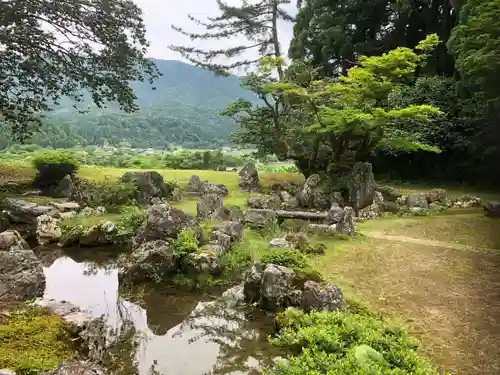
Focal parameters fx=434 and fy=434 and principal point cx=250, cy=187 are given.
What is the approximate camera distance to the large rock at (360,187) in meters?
14.4

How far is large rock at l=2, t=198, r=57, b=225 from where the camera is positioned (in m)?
11.9

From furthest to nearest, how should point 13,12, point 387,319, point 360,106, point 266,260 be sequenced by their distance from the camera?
point 360,106, point 13,12, point 266,260, point 387,319

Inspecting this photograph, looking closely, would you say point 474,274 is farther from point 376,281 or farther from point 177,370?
point 177,370

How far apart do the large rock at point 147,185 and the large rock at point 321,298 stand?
10145 mm

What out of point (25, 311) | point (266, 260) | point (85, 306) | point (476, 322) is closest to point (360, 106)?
point (266, 260)

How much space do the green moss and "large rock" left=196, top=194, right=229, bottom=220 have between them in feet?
23.3

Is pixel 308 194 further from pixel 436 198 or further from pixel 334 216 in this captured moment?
pixel 436 198

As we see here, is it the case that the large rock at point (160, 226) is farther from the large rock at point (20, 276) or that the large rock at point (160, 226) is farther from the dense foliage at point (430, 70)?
the dense foliage at point (430, 70)

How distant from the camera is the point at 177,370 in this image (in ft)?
16.2

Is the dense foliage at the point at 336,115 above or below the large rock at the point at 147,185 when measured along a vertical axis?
above

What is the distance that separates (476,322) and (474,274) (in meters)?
2.28

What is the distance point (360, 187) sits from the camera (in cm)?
1450

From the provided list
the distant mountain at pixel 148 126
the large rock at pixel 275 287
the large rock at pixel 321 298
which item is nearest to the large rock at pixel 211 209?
the large rock at pixel 275 287

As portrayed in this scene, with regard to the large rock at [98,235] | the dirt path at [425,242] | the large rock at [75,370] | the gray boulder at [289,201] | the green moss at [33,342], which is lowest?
the gray boulder at [289,201]
